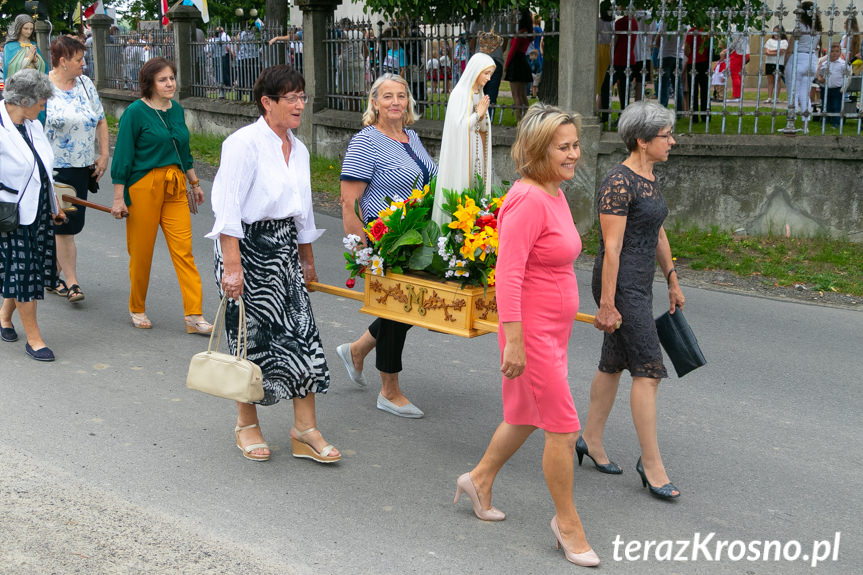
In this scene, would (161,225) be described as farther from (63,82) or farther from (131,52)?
(131,52)

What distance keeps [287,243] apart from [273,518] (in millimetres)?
1368

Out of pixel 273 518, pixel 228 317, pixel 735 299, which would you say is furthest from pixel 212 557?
pixel 735 299

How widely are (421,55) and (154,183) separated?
6.56m

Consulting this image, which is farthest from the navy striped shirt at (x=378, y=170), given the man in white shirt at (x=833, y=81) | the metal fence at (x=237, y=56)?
the metal fence at (x=237, y=56)

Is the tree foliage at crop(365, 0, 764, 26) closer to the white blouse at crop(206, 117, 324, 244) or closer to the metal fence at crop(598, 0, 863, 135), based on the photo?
the metal fence at crop(598, 0, 863, 135)

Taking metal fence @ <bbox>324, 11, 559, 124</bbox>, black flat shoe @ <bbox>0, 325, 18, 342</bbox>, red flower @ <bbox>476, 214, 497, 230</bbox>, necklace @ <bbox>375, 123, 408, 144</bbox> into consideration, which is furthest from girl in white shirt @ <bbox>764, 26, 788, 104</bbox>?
black flat shoe @ <bbox>0, 325, 18, 342</bbox>

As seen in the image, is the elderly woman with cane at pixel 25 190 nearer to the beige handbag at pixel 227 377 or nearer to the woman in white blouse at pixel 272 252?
the woman in white blouse at pixel 272 252

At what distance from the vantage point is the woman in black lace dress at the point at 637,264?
14.8ft

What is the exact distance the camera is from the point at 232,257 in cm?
464

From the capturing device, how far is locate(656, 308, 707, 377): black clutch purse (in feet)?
15.7

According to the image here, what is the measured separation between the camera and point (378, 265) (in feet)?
16.3

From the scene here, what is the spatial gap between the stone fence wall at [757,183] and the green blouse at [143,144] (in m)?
5.18

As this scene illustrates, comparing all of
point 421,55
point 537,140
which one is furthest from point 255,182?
point 421,55

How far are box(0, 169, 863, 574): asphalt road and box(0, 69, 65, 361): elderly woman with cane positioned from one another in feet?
1.34
